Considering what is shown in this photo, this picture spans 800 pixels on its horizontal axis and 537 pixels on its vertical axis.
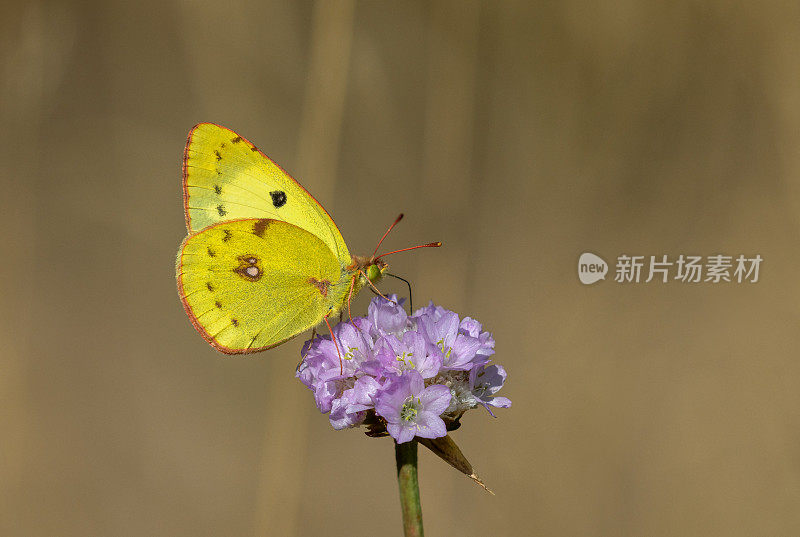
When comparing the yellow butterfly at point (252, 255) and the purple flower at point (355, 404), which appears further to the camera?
the yellow butterfly at point (252, 255)

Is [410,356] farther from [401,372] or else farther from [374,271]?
[374,271]

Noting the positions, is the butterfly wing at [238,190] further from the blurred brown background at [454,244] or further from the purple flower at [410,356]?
the blurred brown background at [454,244]

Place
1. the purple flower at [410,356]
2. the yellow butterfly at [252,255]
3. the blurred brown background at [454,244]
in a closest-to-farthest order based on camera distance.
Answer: the purple flower at [410,356] → the yellow butterfly at [252,255] → the blurred brown background at [454,244]

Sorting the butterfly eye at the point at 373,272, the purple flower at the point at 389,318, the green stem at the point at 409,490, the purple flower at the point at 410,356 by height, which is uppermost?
the butterfly eye at the point at 373,272

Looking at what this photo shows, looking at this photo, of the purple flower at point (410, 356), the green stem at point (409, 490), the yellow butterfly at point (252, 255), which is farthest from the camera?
the yellow butterfly at point (252, 255)

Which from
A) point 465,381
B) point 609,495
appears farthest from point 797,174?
point 465,381

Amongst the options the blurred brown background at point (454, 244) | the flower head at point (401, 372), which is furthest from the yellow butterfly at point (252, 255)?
the blurred brown background at point (454, 244)
